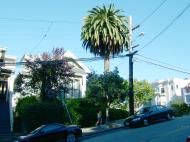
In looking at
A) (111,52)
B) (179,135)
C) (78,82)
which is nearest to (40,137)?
(179,135)

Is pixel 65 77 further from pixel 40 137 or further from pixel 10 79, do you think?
pixel 40 137

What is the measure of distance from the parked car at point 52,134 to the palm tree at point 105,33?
54.6ft

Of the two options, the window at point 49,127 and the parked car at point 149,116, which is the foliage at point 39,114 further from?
the window at point 49,127

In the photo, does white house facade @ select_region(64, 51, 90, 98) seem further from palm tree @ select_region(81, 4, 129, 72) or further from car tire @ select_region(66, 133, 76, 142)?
car tire @ select_region(66, 133, 76, 142)

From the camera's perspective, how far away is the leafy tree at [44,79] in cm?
3247

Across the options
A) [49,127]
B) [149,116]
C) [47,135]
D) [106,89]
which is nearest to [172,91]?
[106,89]

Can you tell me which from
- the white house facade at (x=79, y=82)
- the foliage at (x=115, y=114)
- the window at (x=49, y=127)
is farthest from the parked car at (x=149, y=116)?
the white house facade at (x=79, y=82)

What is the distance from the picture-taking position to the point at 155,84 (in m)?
90.9

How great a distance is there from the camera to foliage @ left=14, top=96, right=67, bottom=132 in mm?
28719

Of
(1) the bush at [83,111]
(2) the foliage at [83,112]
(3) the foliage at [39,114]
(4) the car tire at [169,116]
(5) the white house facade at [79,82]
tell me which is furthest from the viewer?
(5) the white house facade at [79,82]

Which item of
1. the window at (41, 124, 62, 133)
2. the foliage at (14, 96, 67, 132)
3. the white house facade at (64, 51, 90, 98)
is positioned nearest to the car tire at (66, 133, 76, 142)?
the window at (41, 124, 62, 133)

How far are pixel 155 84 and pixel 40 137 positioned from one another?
72.5m

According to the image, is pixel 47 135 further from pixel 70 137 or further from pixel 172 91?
pixel 172 91

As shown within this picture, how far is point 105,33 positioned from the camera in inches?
1451
